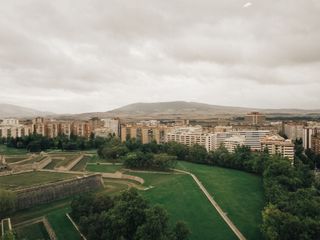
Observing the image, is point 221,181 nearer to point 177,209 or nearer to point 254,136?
point 177,209

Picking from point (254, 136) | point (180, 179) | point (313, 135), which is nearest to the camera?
point (180, 179)

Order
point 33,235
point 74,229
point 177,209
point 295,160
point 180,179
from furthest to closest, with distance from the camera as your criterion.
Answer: point 295,160
point 180,179
point 177,209
point 74,229
point 33,235

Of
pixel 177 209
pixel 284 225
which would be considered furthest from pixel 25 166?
pixel 284 225

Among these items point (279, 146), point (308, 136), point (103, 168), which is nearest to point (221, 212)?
point (103, 168)

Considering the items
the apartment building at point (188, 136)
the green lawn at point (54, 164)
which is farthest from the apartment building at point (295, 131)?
the green lawn at point (54, 164)

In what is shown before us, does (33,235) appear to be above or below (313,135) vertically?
below

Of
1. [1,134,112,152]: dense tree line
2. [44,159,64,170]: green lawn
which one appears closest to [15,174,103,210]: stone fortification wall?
[44,159,64,170]: green lawn

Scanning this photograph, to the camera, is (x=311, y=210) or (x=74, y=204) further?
(x=74, y=204)
